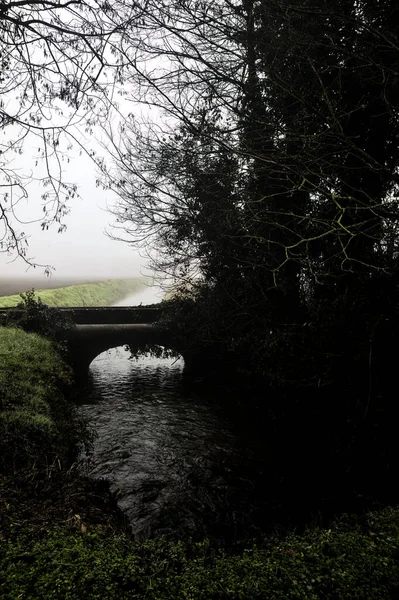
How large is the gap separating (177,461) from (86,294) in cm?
3865

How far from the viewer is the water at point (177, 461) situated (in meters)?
7.06

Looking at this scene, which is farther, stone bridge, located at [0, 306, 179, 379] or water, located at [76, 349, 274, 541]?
stone bridge, located at [0, 306, 179, 379]

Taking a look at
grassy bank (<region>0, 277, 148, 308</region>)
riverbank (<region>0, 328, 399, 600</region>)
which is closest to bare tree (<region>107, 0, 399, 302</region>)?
riverbank (<region>0, 328, 399, 600</region>)

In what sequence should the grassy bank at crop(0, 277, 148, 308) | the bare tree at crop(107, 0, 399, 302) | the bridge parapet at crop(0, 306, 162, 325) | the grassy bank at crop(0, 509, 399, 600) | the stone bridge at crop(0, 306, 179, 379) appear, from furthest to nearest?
the grassy bank at crop(0, 277, 148, 308) < the bridge parapet at crop(0, 306, 162, 325) < the stone bridge at crop(0, 306, 179, 379) < the bare tree at crop(107, 0, 399, 302) < the grassy bank at crop(0, 509, 399, 600)

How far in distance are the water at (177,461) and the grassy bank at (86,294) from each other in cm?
979

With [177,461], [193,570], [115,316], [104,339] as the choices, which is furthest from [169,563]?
[115,316]

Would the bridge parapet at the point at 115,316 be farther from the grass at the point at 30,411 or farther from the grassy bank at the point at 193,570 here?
the grassy bank at the point at 193,570

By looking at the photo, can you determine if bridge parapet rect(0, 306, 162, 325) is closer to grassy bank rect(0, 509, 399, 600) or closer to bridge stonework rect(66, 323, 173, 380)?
bridge stonework rect(66, 323, 173, 380)

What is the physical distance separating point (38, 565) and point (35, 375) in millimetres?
7176

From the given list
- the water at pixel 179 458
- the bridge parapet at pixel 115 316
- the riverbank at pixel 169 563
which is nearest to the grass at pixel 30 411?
the riverbank at pixel 169 563

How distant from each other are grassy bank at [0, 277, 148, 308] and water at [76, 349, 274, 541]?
32.1 feet

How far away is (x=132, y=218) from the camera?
14.2 metres

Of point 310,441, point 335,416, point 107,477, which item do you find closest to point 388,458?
point 335,416

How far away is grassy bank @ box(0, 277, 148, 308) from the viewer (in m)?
30.9
